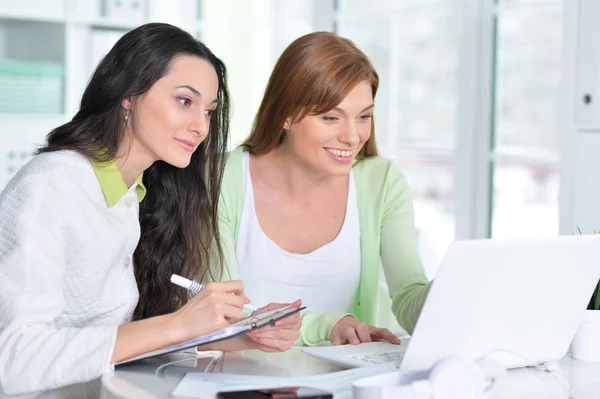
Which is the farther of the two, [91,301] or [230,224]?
[230,224]

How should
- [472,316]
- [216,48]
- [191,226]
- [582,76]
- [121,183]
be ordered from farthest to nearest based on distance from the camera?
[216,48] → [582,76] → [191,226] → [121,183] → [472,316]

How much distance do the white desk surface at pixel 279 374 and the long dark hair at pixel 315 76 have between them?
65cm

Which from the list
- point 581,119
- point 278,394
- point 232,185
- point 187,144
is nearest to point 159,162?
point 187,144

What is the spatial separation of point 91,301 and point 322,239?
754 millimetres

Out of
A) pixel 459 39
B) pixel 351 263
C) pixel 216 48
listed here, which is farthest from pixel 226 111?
pixel 216 48

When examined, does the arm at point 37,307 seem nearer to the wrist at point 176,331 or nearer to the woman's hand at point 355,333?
the wrist at point 176,331

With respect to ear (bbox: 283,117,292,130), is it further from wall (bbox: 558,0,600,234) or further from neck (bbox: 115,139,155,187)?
wall (bbox: 558,0,600,234)

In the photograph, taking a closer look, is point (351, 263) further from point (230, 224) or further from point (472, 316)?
point (472, 316)

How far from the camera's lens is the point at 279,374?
1.47m

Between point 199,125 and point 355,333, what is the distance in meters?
0.51

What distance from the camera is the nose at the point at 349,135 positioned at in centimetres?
207

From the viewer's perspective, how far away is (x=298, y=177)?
7.35ft

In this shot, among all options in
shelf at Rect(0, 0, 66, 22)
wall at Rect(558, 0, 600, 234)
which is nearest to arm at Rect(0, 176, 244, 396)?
wall at Rect(558, 0, 600, 234)

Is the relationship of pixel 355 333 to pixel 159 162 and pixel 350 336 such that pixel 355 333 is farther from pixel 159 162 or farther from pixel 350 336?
pixel 159 162
